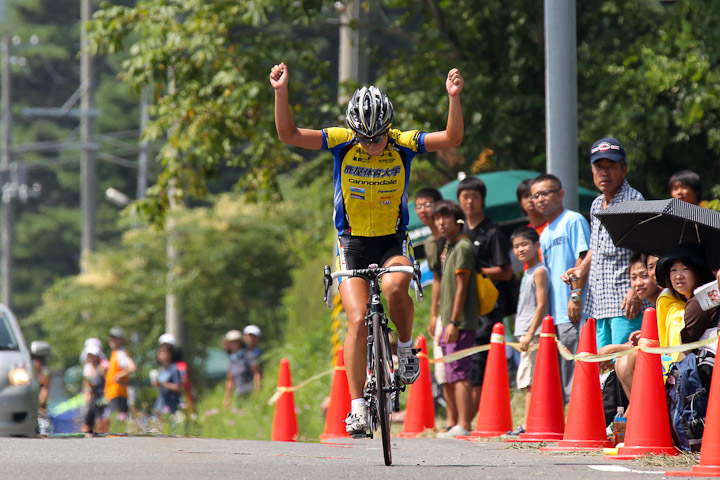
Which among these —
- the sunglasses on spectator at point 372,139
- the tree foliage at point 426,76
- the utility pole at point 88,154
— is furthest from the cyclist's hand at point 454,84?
the utility pole at point 88,154

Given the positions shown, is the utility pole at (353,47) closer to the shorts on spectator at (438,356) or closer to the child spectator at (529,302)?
the shorts on spectator at (438,356)

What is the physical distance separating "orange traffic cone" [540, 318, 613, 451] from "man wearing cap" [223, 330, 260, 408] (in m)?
12.2

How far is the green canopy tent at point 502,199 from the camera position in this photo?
13.9m

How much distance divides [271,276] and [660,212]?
22.3 meters

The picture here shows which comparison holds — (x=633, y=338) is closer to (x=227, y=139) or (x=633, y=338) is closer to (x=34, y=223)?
(x=227, y=139)

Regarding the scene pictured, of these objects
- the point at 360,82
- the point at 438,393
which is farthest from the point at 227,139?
the point at 438,393

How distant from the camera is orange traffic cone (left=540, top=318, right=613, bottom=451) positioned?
8727mm

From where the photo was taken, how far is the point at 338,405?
11.9 m

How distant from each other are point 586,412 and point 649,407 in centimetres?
89

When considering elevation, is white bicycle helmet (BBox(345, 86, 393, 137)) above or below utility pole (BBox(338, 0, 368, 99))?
below

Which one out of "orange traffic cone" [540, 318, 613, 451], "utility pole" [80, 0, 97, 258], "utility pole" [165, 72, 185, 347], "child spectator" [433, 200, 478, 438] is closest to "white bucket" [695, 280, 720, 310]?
"orange traffic cone" [540, 318, 613, 451]

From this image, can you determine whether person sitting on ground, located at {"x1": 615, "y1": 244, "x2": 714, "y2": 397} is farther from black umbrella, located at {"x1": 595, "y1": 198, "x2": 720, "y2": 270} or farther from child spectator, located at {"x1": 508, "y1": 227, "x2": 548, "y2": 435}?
child spectator, located at {"x1": 508, "y1": 227, "x2": 548, "y2": 435}

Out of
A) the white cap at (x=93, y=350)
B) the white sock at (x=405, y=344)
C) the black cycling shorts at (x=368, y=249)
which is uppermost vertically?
the black cycling shorts at (x=368, y=249)

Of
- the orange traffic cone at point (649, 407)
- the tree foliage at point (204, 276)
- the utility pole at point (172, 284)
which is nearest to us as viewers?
the orange traffic cone at point (649, 407)
